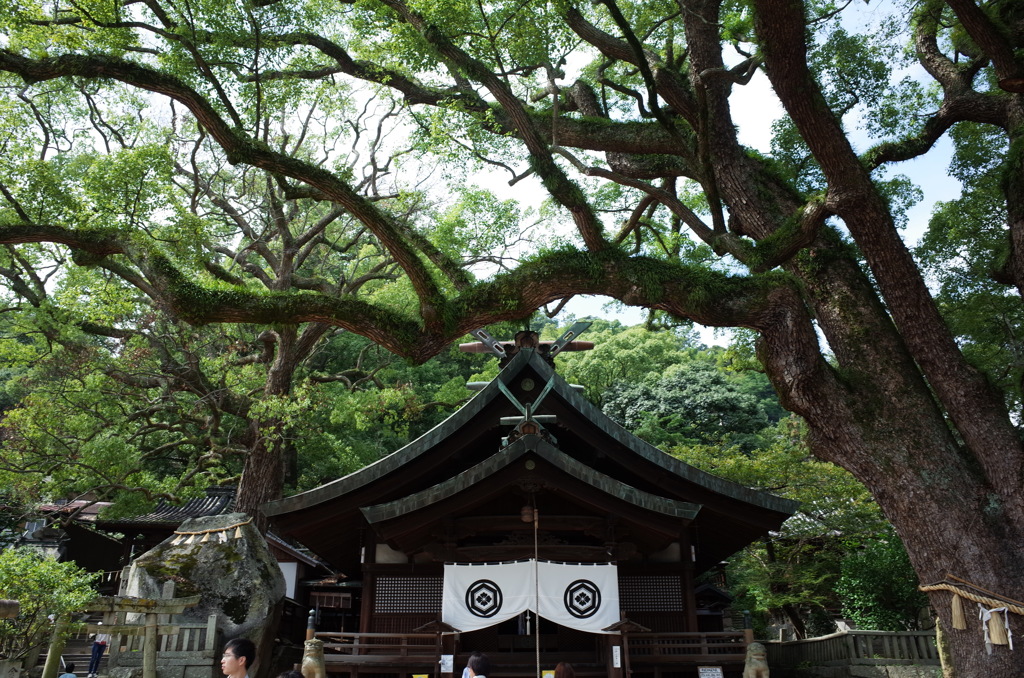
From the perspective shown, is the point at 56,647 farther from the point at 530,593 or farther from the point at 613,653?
the point at 613,653

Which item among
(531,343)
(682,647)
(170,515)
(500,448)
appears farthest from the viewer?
(170,515)

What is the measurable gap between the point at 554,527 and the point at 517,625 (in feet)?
6.62

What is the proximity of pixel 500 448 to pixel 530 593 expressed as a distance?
77.7 inches

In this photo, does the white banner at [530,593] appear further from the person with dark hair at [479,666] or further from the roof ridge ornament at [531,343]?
the person with dark hair at [479,666]

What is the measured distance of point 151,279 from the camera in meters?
7.09

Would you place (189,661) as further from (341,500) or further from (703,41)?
(703,41)

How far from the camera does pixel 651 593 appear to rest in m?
8.84

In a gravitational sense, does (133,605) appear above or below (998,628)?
above

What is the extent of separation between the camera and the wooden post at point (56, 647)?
26.0 ft

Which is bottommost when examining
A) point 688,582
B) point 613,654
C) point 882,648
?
point 882,648

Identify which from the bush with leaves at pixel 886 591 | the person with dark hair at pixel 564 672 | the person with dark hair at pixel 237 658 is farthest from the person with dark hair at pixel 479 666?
the bush with leaves at pixel 886 591

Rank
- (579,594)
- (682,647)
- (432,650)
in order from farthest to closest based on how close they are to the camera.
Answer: (682,647)
(432,650)
(579,594)

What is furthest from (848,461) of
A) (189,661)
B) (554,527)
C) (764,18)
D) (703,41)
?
(189,661)

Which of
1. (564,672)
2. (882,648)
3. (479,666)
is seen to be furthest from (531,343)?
(882,648)
